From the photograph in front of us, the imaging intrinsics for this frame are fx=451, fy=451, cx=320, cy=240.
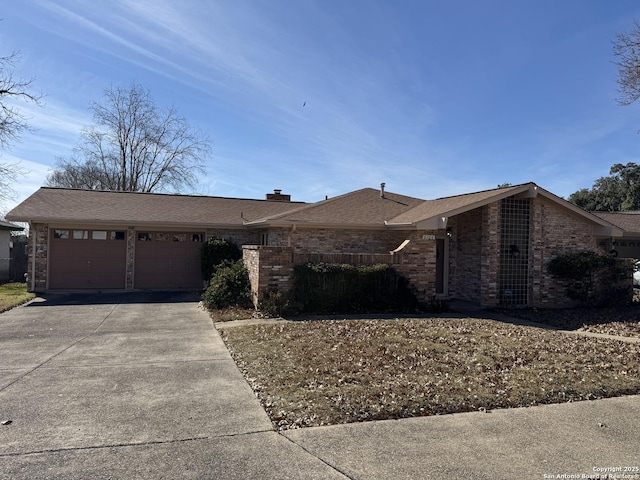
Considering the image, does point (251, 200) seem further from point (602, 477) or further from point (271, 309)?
point (602, 477)

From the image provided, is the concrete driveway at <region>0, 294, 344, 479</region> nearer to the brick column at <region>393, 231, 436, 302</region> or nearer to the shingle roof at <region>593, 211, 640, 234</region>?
the brick column at <region>393, 231, 436, 302</region>

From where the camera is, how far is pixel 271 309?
Answer: 11438mm

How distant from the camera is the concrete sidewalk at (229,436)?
3783mm

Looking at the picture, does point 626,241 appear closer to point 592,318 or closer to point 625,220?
point 625,220

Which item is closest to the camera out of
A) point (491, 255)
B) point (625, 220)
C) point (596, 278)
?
point (491, 255)

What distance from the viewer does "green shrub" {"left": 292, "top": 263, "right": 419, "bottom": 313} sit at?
1190 cm

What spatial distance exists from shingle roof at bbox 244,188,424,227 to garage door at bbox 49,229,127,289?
211 inches

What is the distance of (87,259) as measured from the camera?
53.9 feet

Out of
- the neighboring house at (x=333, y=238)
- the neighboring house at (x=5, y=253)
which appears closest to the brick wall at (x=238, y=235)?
the neighboring house at (x=333, y=238)

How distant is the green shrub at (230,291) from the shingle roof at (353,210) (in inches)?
76.9

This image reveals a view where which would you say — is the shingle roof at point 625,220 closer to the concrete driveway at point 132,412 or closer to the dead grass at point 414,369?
the dead grass at point 414,369

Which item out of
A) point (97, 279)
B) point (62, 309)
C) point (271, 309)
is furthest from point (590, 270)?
point (97, 279)

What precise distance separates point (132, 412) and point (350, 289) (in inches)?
305

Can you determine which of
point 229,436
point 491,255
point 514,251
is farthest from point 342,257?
Answer: point 229,436
